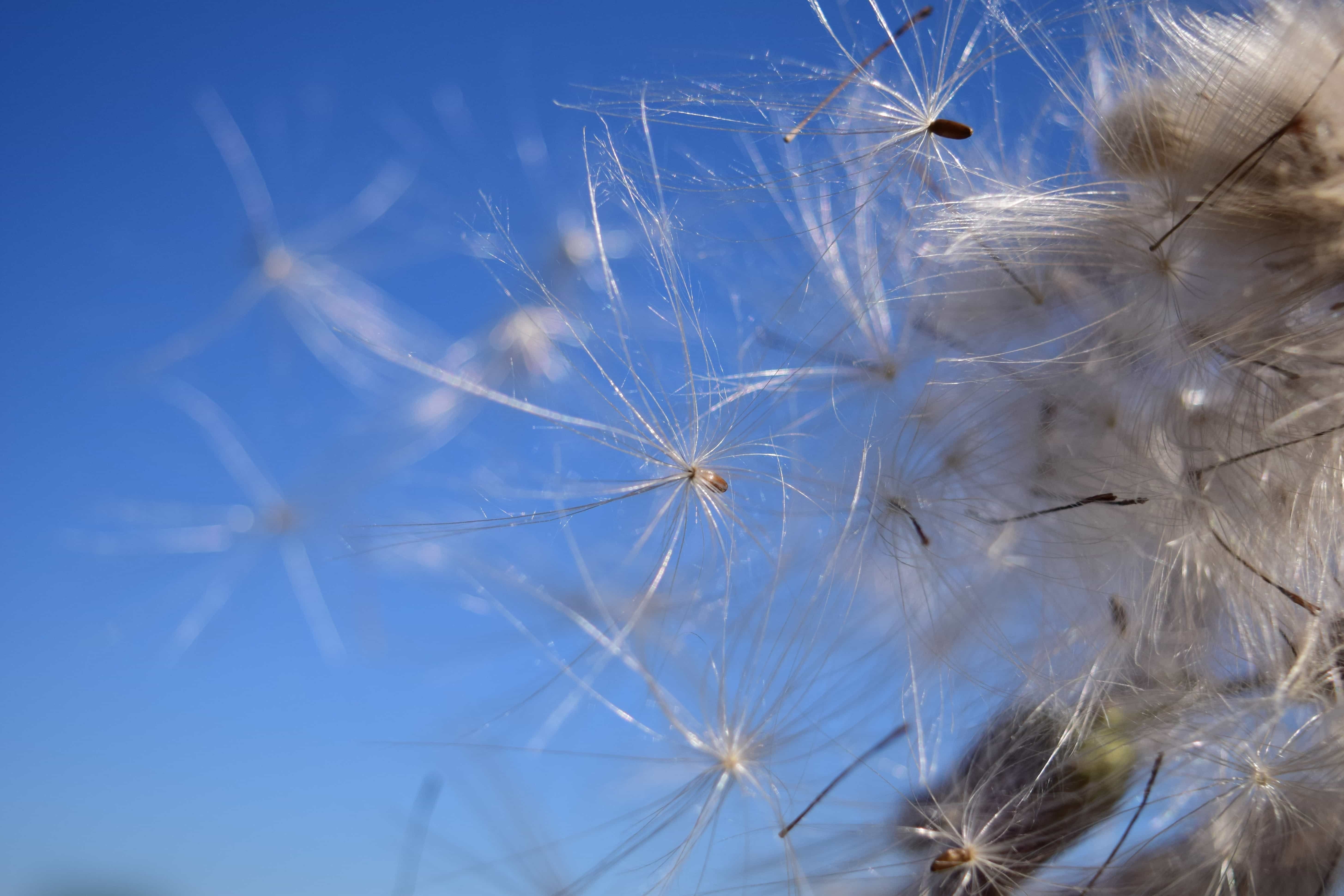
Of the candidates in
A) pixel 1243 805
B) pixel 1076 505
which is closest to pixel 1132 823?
pixel 1243 805

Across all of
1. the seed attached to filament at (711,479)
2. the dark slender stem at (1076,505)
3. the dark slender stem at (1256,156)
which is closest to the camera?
the dark slender stem at (1256,156)

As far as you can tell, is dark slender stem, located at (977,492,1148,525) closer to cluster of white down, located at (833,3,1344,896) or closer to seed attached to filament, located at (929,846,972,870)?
cluster of white down, located at (833,3,1344,896)

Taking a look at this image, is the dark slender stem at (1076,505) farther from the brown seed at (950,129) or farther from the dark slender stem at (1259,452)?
A: the brown seed at (950,129)

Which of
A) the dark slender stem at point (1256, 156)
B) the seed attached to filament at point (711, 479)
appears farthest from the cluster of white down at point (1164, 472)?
the seed attached to filament at point (711, 479)

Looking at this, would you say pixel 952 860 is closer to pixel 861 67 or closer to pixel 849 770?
pixel 849 770

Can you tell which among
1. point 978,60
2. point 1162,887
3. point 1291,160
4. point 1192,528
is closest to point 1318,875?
point 1162,887

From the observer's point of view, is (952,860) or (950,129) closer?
(952,860)

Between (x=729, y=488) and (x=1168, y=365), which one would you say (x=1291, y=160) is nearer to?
(x=1168, y=365)
